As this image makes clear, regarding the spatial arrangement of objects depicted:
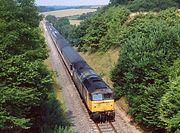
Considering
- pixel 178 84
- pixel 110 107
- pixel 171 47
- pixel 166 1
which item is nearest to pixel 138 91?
pixel 110 107

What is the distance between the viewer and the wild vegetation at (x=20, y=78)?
21391 millimetres

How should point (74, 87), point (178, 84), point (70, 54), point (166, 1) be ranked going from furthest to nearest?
point (166, 1), point (70, 54), point (74, 87), point (178, 84)

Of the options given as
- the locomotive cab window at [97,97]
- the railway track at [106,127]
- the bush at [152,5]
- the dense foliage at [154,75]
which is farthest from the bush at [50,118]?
the bush at [152,5]

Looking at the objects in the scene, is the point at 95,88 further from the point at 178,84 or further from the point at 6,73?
the point at 6,73

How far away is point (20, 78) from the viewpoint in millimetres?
22312

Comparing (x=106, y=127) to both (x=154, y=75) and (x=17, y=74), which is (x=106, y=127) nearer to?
(x=154, y=75)

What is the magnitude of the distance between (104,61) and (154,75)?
26006 mm

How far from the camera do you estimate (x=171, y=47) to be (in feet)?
98.4

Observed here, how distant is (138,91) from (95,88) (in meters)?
3.97

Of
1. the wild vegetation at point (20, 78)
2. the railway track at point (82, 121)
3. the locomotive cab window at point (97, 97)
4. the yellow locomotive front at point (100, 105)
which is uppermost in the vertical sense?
the wild vegetation at point (20, 78)

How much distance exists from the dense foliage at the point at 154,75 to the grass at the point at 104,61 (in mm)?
15227

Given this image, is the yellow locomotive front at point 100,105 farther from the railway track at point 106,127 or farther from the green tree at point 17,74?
the green tree at point 17,74

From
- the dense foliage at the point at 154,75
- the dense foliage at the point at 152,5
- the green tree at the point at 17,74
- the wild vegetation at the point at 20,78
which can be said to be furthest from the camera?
the dense foliage at the point at 152,5

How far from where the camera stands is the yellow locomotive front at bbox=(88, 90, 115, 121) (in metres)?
30.8
